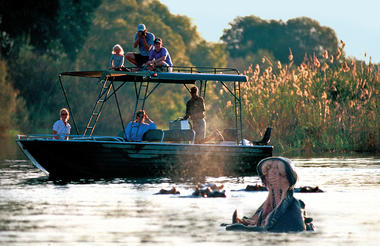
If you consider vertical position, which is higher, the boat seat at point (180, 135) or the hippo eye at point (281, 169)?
the boat seat at point (180, 135)

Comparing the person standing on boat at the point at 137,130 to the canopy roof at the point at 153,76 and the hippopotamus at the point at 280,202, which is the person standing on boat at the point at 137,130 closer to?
the canopy roof at the point at 153,76

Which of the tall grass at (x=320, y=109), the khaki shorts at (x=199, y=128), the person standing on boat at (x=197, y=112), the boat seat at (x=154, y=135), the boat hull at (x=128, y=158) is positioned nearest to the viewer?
the boat hull at (x=128, y=158)

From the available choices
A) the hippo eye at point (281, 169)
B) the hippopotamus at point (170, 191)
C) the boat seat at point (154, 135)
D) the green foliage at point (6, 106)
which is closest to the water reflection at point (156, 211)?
the hippopotamus at point (170, 191)

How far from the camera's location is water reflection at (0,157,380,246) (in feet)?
36.3

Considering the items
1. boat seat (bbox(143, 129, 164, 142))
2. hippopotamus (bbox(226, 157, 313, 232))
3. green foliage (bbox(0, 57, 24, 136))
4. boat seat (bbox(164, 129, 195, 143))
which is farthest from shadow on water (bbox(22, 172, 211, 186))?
green foliage (bbox(0, 57, 24, 136))

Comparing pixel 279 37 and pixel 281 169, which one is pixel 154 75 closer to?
pixel 281 169

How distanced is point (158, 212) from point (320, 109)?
16.0 meters

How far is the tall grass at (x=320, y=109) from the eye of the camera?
29109 mm

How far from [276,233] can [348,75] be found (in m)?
19.7

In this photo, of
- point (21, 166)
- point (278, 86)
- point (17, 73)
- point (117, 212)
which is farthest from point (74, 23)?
point (117, 212)

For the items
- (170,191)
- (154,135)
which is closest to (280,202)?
(170,191)

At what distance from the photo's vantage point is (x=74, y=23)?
61.6 metres

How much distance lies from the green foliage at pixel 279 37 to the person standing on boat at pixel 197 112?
77.0 meters

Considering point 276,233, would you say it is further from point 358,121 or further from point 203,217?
point 358,121
